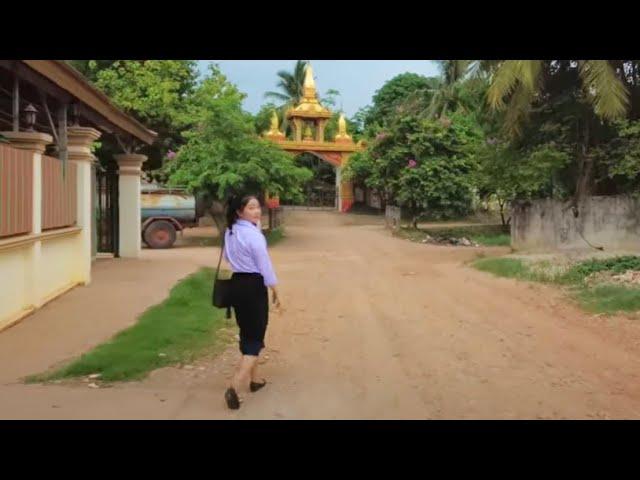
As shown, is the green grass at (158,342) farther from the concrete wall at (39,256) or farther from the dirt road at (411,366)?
the concrete wall at (39,256)

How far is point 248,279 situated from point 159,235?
17.7 metres

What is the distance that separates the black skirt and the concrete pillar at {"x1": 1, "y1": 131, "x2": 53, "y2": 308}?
14.0 feet

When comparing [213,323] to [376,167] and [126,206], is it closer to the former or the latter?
[126,206]

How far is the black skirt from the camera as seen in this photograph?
5.21 meters

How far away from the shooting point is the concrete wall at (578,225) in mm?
15328

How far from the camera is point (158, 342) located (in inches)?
279

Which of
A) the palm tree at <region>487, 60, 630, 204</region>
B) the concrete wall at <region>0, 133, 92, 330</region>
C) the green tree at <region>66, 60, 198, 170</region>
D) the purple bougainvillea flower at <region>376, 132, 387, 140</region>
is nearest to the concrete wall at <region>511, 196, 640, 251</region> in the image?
the palm tree at <region>487, 60, 630, 204</region>

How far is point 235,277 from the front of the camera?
206 inches

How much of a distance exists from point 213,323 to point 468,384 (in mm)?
3889

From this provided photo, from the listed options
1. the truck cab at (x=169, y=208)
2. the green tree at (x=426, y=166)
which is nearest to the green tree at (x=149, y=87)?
the truck cab at (x=169, y=208)

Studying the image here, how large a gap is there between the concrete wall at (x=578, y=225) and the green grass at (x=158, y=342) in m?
9.94

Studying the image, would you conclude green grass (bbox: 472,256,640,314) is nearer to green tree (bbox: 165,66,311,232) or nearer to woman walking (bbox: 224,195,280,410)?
woman walking (bbox: 224,195,280,410)

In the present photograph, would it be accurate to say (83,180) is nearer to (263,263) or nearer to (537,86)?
(263,263)
